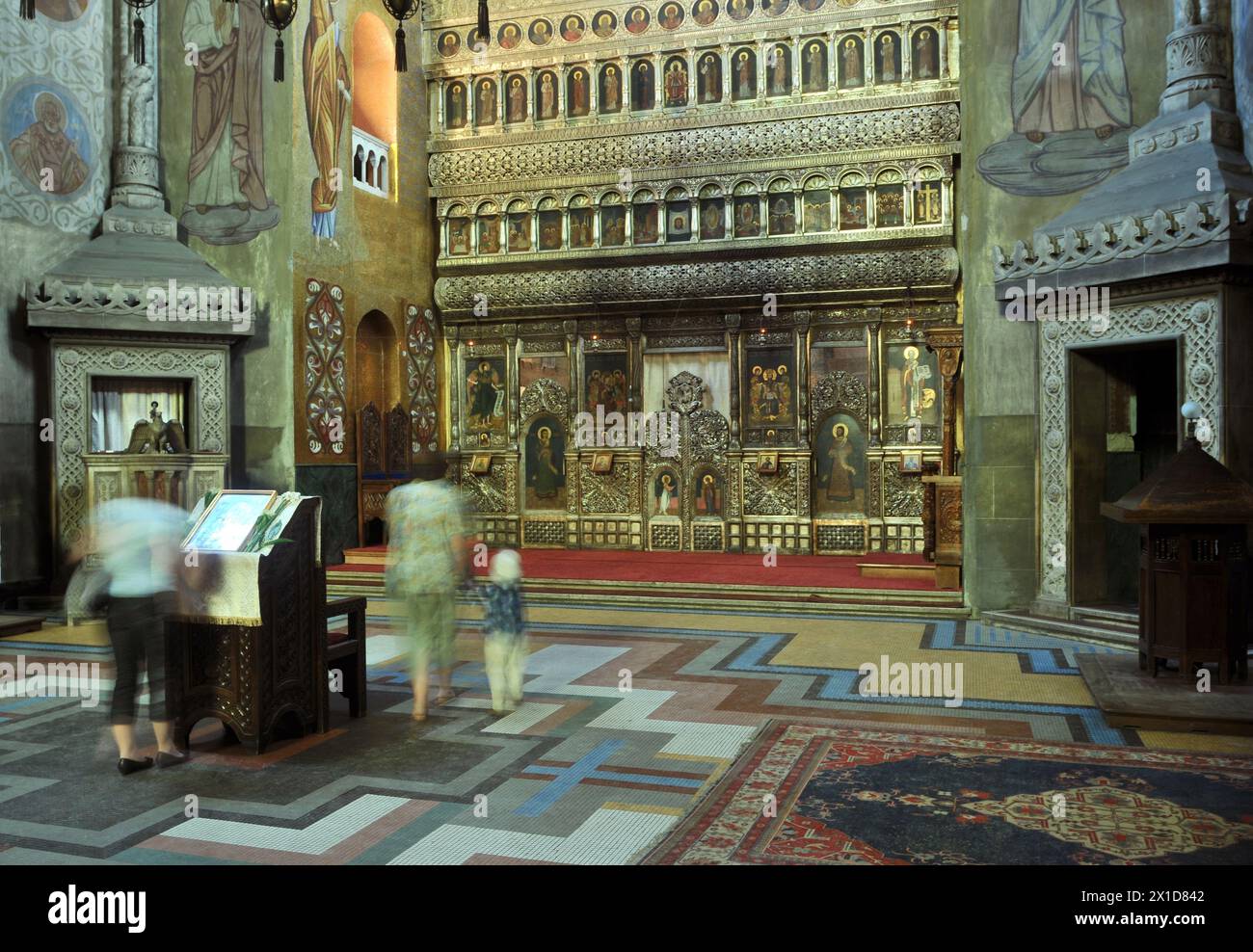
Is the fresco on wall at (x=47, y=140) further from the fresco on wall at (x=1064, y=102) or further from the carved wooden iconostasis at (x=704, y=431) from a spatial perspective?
the fresco on wall at (x=1064, y=102)

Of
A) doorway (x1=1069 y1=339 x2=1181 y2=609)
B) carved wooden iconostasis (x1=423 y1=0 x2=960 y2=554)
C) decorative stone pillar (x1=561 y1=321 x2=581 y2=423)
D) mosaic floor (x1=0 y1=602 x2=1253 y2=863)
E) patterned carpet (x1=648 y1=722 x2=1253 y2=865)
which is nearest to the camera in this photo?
patterned carpet (x1=648 y1=722 x2=1253 y2=865)

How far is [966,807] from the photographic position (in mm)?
5051

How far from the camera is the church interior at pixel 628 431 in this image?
5613mm

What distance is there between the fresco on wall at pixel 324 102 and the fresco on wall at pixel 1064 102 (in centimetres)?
940

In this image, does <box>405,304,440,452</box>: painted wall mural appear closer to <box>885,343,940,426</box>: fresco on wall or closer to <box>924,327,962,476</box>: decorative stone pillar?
<box>885,343,940,426</box>: fresco on wall

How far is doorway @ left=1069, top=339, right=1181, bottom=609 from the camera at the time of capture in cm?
1036

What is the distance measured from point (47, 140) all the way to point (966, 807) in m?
12.7

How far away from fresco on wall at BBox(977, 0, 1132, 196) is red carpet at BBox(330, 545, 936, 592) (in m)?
4.90

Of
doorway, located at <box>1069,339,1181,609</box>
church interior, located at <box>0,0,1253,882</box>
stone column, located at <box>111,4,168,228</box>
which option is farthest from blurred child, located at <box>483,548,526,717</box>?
stone column, located at <box>111,4,168,228</box>

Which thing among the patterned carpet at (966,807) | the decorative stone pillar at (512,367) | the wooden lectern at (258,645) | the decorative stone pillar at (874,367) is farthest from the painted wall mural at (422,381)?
the patterned carpet at (966,807)

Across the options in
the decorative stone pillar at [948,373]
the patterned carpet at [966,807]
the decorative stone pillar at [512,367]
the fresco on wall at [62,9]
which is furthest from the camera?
the decorative stone pillar at [512,367]

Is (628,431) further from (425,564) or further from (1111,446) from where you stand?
(425,564)

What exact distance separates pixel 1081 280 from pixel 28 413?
38.9 ft

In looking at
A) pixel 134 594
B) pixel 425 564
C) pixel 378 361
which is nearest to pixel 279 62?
pixel 425 564
